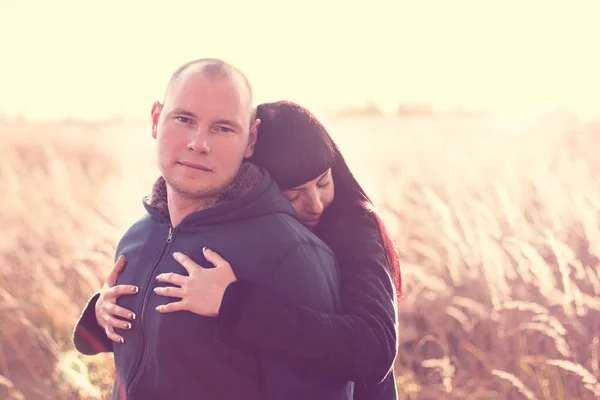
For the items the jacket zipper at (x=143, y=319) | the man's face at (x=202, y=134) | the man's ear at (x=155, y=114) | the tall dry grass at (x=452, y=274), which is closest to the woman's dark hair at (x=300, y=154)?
the man's face at (x=202, y=134)

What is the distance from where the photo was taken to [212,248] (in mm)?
2057

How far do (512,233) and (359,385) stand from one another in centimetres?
330

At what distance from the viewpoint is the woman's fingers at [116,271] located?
233 centimetres

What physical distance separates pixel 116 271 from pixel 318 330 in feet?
2.51

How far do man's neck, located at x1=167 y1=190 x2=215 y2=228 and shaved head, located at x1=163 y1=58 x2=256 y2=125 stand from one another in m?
0.30

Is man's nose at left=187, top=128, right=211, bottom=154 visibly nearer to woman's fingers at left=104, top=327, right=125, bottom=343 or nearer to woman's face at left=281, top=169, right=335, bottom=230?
woman's face at left=281, top=169, right=335, bottom=230

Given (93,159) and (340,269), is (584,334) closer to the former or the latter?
(340,269)

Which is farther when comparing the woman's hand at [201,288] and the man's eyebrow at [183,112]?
the man's eyebrow at [183,112]

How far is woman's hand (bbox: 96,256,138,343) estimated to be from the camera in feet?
7.13

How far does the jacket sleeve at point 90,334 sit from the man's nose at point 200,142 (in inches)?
33.8

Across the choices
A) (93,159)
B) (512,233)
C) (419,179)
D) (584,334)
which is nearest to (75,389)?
(584,334)

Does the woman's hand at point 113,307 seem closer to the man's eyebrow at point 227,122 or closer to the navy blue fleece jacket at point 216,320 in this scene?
the navy blue fleece jacket at point 216,320

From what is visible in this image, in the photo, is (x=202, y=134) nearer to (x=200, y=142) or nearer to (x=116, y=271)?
(x=200, y=142)

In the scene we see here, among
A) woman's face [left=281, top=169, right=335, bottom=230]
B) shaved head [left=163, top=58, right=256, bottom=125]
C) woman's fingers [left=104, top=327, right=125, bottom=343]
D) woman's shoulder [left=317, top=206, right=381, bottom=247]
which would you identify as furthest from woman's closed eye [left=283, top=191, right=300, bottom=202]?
woman's fingers [left=104, top=327, right=125, bottom=343]
